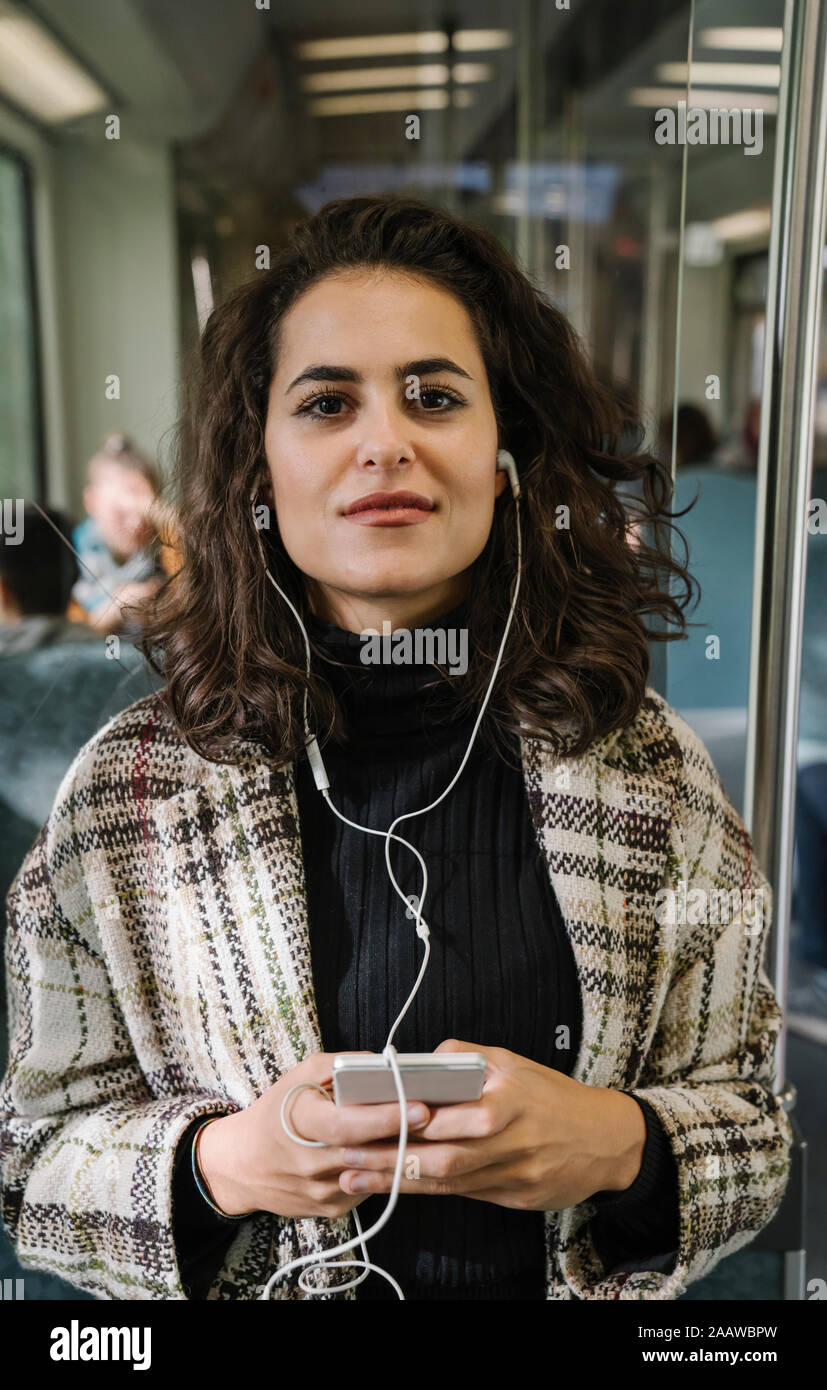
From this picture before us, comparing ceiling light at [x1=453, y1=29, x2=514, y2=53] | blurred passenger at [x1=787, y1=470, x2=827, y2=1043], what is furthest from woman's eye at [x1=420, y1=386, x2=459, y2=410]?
ceiling light at [x1=453, y1=29, x2=514, y2=53]

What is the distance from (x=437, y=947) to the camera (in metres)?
0.96

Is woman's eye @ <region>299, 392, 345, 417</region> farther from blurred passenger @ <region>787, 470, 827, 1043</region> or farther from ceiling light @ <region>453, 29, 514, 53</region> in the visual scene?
ceiling light @ <region>453, 29, 514, 53</region>

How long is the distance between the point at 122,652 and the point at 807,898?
141cm

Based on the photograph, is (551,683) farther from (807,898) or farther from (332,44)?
(332,44)

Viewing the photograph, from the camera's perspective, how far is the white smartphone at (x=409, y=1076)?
30.4 inches

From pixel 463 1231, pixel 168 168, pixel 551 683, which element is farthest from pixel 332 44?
pixel 463 1231

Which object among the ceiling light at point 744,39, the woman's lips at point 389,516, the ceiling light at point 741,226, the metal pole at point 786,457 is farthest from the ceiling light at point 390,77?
the woman's lips at point 389,516

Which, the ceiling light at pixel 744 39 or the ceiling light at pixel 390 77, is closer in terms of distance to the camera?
the ceiling light at pixel 744 39

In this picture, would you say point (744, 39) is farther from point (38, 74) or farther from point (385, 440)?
point (38, 74)

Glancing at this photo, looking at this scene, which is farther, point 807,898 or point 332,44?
point 332,44

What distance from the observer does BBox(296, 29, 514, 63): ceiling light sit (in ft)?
7.36

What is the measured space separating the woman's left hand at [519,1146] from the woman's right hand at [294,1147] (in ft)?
0.07

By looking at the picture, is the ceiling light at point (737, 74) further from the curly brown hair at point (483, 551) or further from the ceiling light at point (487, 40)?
the ceiling light at point (487, 40)
